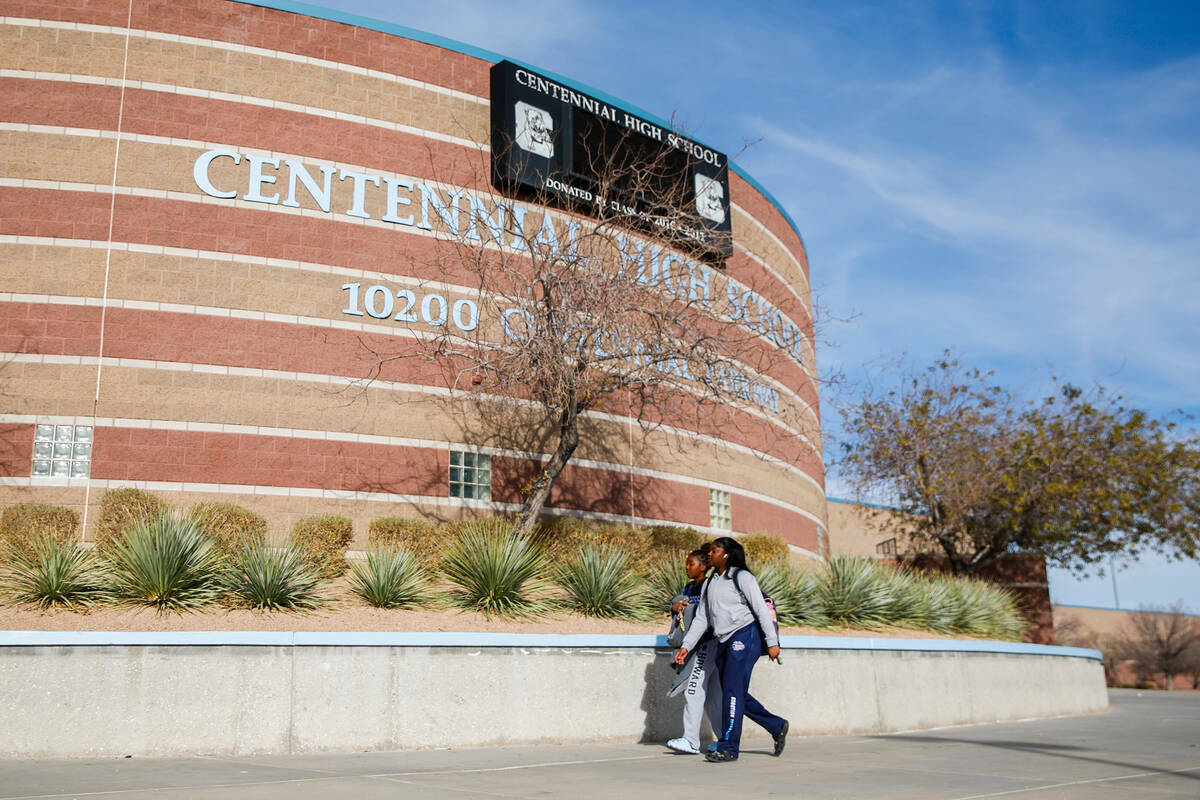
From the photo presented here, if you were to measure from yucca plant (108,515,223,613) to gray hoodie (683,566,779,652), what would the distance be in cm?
537

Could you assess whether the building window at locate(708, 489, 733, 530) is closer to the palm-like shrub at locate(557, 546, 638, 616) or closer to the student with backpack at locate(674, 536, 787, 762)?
the palm-like shrub at locate(557, 546, 638, 616)

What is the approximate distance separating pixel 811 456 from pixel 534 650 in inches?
894

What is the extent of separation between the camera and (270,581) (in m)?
11.6

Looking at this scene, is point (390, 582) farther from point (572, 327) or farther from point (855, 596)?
point (855, 596)

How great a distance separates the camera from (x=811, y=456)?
108 feet

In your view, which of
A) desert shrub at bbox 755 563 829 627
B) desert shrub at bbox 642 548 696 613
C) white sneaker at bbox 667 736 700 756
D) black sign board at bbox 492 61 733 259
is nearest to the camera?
white sneaker at bbox 667 736 700 756

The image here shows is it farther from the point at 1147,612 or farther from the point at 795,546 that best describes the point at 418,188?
the point at 1147,612

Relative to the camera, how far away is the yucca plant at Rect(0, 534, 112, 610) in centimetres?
1120

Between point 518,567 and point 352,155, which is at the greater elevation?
point 352,155

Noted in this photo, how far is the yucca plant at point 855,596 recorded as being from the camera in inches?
627

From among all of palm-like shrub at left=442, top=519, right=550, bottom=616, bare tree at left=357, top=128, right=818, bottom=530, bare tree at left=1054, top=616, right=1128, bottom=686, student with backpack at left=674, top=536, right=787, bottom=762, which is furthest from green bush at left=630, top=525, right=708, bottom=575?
bare tree at left=1054, top=616, right=1128, bottom=686

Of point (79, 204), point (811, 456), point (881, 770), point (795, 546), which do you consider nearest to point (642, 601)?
point (881, 770)

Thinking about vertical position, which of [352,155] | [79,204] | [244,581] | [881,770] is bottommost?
[881,770]

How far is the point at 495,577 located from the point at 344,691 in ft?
9.33
